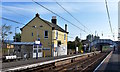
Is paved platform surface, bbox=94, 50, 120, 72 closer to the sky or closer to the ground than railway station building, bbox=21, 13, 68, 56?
closer to the ground

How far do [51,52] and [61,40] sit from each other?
9.33 m

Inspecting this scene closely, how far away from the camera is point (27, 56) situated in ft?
117

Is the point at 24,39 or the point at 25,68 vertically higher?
the point at 24,39

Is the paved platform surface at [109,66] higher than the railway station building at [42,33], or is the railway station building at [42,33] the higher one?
the railway station building at [42,33]

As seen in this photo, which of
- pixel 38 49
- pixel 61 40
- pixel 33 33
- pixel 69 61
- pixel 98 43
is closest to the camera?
pixel 69 61

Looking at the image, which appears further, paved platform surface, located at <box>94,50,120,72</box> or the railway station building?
the railway station building

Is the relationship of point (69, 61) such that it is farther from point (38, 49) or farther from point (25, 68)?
point (25, 68)

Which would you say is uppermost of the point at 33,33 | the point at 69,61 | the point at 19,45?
the point at 33,33

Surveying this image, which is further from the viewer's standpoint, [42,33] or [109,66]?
[42,33]

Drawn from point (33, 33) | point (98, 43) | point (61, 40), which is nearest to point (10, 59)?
point (33, 33)

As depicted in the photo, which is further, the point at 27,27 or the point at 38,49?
the point at 27,27

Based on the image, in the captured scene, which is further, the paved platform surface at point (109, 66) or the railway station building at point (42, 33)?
the railway station building at point (42, 33)

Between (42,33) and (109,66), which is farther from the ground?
(42,33)

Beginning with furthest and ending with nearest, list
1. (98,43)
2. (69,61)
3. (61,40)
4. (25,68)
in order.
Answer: (98,43) < (61,40) < (69,61) < (25,68)
